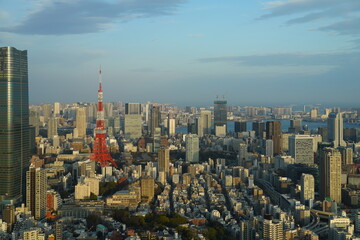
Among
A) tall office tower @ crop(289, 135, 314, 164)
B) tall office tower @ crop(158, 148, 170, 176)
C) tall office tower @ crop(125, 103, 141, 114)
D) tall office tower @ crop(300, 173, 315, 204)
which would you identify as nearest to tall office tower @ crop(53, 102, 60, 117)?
tall office tower @ crop(125, 103, 141, 114)

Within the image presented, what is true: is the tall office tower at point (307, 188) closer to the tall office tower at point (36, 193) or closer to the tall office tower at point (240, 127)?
the tall office tower at point (36, 193)

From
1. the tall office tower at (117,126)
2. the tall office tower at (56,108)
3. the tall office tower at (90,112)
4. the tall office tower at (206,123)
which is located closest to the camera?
the tall office tower at (206,123)

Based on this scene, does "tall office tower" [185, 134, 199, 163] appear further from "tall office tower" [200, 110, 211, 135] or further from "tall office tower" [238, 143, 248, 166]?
"tall office tower" [200, 110, 211, 135]

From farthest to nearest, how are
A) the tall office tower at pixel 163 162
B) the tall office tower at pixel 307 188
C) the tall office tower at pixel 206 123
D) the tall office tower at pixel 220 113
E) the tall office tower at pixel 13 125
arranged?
1. the tall office tower at pixel 220 113
2. the tall office tower at pixel 206 123
3. the tall office tower at pixel 163 162
4. the tall office tower at pixel 307 188
5. the tall office tower at pixel 13 125

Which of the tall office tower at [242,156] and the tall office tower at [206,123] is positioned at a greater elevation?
the tall office tower at [206,123]

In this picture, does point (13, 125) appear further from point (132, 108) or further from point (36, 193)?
point (132, 108)

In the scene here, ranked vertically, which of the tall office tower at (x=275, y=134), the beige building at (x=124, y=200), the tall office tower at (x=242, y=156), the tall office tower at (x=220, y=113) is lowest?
the beige building at (x=124, y=200)

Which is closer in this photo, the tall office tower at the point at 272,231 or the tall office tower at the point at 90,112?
the tall office tower at the point at 272,231

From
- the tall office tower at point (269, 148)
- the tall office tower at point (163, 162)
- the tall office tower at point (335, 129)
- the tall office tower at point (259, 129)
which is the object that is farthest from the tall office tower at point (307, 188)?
the tall office tower at point (259, 129)
